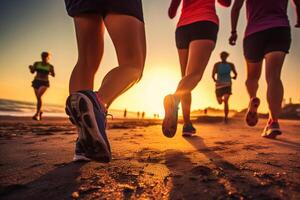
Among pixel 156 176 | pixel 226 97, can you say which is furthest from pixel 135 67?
pixel 226 97

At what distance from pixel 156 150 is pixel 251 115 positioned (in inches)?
79.0

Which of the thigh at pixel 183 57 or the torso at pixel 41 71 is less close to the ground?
the torso at pixel 41 71

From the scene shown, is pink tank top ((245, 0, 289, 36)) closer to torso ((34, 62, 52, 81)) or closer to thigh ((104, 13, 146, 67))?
thigh ((104, 13, 146, 67))

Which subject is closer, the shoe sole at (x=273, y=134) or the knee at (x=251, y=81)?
the shoe sole at (x=273, y=134)

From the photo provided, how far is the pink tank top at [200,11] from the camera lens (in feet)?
11.0

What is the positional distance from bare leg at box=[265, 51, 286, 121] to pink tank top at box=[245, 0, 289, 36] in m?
0.37

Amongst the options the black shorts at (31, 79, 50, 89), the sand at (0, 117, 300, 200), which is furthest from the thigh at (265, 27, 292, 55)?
the black shorts at (31, 79, 50, 89)

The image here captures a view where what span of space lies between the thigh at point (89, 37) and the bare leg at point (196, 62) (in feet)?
4.22

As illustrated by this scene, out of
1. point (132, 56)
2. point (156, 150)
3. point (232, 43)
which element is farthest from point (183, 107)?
point (132, 56)

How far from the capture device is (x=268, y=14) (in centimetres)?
348

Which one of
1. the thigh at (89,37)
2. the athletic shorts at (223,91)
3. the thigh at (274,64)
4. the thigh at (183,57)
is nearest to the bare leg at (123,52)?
the thigh at (89,37)

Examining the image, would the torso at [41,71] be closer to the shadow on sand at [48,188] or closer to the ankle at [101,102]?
the ankle at [101,102]

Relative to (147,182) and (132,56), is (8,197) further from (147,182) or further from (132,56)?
(132,56)

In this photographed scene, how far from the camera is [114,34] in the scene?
73.8 inches
